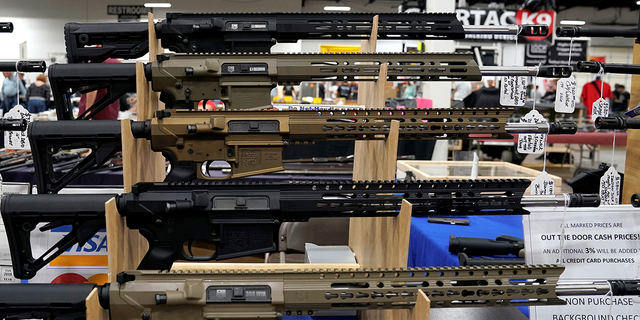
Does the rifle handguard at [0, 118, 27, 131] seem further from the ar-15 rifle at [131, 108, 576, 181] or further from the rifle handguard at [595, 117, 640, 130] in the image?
the rifle handguard at [595, 117, 640, 130]

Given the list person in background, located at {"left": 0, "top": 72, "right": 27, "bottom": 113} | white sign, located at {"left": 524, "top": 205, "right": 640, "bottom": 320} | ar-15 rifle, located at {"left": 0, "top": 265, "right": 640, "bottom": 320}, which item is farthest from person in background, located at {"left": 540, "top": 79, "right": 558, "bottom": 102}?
person in background, located at {"left": 0, "top": 72, "right": 27, "bottom": 113}

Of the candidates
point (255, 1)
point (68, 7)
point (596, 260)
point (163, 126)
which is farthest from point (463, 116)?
point (68, 7)

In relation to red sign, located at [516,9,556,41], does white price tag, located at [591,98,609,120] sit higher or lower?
lower

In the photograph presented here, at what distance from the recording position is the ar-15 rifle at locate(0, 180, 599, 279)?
5.02ft

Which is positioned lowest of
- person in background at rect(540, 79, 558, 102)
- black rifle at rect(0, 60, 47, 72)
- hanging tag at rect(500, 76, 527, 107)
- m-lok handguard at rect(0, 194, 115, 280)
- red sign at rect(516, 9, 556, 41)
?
m-lok handguard at rect(0, 194, 115, 280)

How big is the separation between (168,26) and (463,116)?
1.21m

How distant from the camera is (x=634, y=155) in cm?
195

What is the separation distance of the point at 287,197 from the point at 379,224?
0.38 meters

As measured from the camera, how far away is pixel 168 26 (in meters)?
1.98

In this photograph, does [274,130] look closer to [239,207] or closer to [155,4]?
[239,207]

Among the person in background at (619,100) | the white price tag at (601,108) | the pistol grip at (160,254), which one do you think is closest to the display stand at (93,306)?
the pistol grip at (160,254)

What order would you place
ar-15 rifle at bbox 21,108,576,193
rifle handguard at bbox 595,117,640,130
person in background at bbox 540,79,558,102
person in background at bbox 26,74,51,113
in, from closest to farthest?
1. rifle handguard at bbox 595,117,640,130
2. ar-15 rifle at bbox 21,108,576,193
3. person in background at bbox 26,74,51,113
4. person in background at bbox 540,79,558,102

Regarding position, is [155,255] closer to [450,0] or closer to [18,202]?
[18,202]

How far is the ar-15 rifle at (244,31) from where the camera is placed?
6.51 ft
